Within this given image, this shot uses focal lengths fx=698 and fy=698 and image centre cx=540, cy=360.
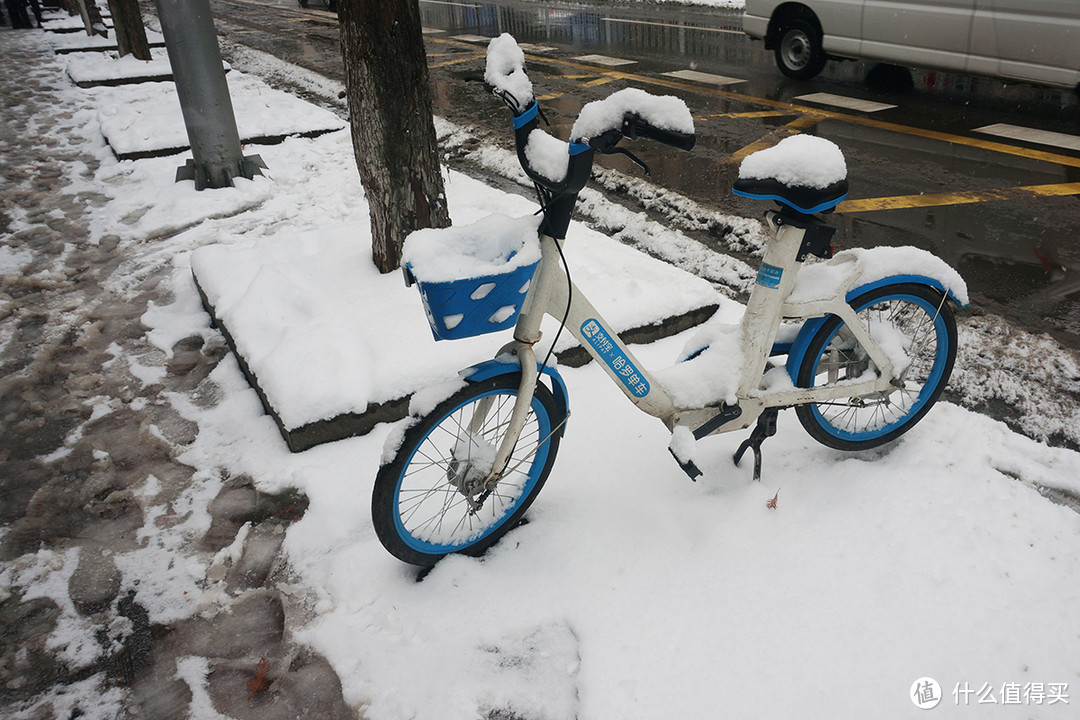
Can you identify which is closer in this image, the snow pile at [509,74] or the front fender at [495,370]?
the snow pile at [509,74]

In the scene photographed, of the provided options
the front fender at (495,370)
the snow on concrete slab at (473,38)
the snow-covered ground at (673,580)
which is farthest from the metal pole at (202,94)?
the snow on concrete slab at (473,38)

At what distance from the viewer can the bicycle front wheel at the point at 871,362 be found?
2553 millimetres

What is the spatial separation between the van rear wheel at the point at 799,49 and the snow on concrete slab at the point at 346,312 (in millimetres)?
5922

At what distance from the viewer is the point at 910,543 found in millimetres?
2346

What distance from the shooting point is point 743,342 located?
8.06 ft

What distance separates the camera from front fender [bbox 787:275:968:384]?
2475 mm

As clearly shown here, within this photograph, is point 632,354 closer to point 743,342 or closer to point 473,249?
point 743,342

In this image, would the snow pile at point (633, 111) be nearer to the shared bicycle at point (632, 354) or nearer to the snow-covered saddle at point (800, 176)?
the shared bicycle at point (632, 354)

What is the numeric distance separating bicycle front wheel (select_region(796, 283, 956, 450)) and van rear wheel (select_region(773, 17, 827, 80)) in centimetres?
703

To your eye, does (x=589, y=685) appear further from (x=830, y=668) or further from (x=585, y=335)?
(x=585, y=335)

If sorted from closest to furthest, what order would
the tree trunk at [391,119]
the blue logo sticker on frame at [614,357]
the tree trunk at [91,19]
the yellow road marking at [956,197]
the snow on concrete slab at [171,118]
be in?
1. the blue logo sticker on frame at [614,357]
2. the tree trunk at [391,119]
3. the yellow road marking at [956,197]
4. the snow on concrete slab at [171,118]
5. the tree trunk at [91,19]

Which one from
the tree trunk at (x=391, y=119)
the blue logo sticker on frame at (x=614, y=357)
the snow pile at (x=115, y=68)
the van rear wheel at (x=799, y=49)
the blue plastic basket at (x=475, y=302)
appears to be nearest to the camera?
the blue plastic basket at (x=475, y=302)

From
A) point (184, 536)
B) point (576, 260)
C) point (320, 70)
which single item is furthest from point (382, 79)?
point (320, 70)

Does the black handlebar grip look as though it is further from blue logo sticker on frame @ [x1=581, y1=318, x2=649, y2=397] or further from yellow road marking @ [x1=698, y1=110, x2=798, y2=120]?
yellow road marking @ [x1=698, y1=110, x2=798, y2=120]
